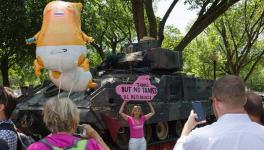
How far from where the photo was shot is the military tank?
11.2 meters

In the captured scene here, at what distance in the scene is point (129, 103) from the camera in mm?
11805

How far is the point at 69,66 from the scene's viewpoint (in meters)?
6.43

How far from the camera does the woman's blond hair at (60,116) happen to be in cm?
338

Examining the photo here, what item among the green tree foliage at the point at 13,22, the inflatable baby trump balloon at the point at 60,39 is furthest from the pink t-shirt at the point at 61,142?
the green tree foliage at the point at 13,22

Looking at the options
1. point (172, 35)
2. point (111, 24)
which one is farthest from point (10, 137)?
point (172, 35)

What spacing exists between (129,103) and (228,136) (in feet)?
28.9

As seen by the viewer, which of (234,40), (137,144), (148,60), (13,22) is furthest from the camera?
(234,40)

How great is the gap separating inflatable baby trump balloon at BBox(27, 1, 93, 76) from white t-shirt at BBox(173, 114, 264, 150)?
11.5 ft

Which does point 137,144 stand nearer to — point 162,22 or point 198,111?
point 198,111

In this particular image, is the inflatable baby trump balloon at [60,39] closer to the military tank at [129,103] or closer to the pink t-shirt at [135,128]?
the military tank at [129,103]

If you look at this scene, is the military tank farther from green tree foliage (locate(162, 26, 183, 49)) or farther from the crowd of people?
green tree foliage (locate(162, 26, 183, 49))

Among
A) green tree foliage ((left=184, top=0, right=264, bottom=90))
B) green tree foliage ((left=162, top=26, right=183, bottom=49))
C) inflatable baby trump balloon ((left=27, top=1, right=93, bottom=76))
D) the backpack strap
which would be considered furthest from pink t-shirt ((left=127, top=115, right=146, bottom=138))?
green tree foliage ((left=162, top=26, right=183, bottom=49))

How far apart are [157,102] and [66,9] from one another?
723 centimetres

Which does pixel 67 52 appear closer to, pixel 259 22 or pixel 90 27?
pixel 90 27
